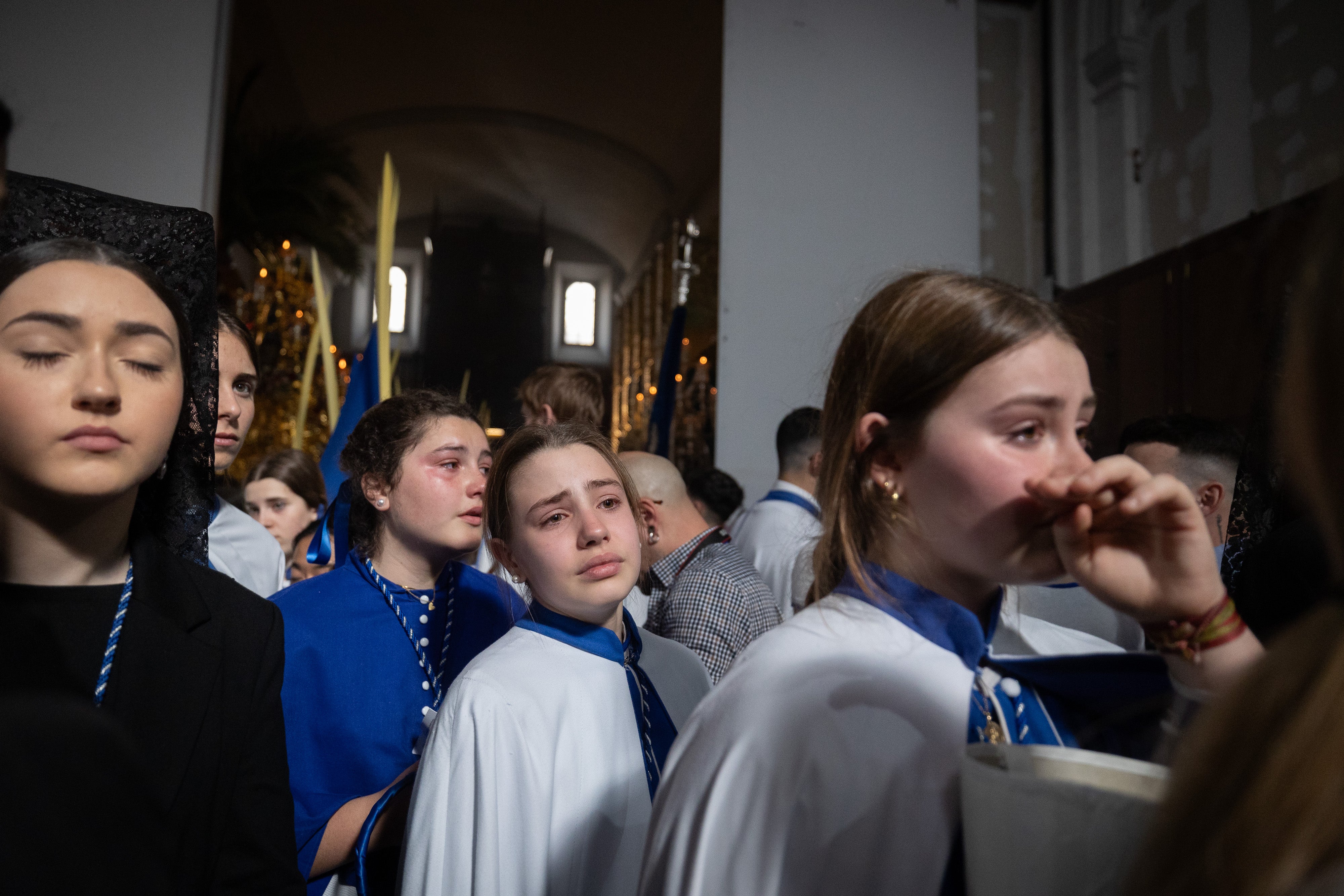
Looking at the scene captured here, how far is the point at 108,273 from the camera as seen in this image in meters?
1.23

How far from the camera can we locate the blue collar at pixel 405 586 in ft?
8.16

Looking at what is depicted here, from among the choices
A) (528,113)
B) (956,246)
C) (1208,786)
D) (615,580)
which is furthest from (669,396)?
(528,113)

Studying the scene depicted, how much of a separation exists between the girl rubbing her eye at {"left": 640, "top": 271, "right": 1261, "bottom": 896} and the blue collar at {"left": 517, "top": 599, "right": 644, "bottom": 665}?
2.55ft

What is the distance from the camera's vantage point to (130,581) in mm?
1337

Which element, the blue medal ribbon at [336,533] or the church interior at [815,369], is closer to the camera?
the church interior at [815,369]

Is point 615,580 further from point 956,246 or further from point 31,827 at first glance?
point 956,246

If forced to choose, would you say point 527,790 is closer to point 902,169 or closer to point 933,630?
point 933,630

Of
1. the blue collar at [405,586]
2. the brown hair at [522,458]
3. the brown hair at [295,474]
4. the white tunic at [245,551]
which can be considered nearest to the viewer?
the brown hair at [522,458]

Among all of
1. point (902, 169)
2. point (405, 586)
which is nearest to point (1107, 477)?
point (405, 586)

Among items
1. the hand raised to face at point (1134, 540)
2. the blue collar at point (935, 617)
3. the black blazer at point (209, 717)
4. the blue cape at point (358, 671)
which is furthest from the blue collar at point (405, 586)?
the hand raised to face at point (1134, 540)

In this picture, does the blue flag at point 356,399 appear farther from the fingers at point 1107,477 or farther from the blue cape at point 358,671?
the fingers at point 1107,477

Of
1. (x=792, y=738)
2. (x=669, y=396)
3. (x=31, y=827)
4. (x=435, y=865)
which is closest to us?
(x=31, y=827)

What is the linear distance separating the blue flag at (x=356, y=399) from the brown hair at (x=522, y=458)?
1585mm

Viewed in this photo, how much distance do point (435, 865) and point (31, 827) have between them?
0.81m
